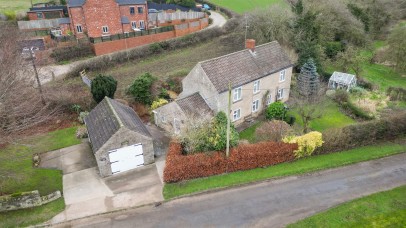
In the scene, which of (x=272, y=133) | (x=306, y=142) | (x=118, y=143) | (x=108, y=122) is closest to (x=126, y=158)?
(x=118, y=143)

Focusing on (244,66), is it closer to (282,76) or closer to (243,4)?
(282,76)

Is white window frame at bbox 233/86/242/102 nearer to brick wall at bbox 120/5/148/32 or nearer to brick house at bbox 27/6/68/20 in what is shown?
brick wall at bbox 120/5/148/32

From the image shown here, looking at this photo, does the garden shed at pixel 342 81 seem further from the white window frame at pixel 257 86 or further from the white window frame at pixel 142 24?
the white window frame at pixel 142 24

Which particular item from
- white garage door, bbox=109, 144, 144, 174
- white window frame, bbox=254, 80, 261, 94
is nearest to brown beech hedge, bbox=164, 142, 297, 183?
white garage door, bbox=109, 144, 144, 174

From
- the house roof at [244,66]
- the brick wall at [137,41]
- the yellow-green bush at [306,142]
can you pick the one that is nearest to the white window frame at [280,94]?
the house roof at [244,66]

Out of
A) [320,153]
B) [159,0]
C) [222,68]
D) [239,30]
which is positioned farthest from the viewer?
[159,0]

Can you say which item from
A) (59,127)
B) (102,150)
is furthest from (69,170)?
(59,127)

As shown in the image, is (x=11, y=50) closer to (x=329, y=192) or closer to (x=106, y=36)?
(x=106, y=36)
